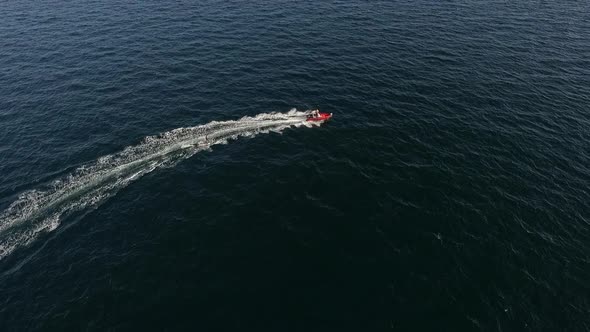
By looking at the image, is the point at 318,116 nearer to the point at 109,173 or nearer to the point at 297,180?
the point at 297,180

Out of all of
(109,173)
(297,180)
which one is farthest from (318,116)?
(109,173)

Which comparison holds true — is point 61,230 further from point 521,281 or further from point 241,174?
point 521,281

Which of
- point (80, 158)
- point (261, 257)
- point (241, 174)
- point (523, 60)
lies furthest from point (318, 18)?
point (261, 257)

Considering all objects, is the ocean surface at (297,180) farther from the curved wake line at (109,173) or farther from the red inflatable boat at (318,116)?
the red inflatable boat at (318,116)

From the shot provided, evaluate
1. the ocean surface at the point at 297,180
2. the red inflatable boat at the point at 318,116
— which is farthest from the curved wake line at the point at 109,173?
the red inflatable boat at the point at 318,116

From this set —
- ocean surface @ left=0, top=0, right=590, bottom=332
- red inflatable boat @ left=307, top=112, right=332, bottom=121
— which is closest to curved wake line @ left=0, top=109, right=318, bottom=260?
ocean surface @ left=0, top=0, right=590, bottom=332
